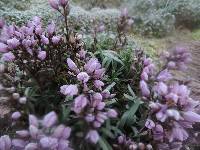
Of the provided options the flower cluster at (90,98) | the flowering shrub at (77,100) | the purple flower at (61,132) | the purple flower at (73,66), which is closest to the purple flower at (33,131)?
the flowering shrub at (77,100)

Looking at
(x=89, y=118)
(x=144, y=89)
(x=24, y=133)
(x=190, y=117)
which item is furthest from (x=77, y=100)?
(x=190, y=117)

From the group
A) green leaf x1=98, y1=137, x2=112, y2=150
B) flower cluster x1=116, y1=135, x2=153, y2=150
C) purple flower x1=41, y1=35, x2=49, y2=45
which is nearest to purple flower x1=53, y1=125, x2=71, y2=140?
green leaf x1=98, y1=137, x2=112, y2=150

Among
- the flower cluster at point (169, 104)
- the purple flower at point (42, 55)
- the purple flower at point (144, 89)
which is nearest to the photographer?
the flower cluster at point (169, 104)

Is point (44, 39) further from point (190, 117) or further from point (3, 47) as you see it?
point (190, 117)

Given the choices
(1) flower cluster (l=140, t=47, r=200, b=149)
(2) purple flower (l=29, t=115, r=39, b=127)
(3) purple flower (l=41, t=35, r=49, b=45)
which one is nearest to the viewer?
(2) purple flower (l=29, t=115, r=39, b=127)

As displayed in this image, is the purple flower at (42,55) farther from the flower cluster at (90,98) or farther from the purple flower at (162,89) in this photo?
the purple flower at (162,89)

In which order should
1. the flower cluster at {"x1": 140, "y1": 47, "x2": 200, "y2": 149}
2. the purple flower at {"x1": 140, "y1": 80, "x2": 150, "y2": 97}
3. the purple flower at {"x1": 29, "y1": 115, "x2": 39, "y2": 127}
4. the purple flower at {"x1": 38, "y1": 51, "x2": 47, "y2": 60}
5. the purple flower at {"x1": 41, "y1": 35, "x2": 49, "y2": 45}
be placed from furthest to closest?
the purple flower at {"x1": 41, "y1": 35, "x2": 49, "y2": 45}, the purple flower at {"x1": 38, "y1": 51, "x2": 47, "y2": 60}, the purple flower at {"x1": 140, "y1": 80, "x2": 150, "y2": 97}, the flower cluster at {"x1": 140, "y1": 47, "x2": 200, "y2": 149}, the purple flower at {"x1": 29, "y1": 115, "x2": 39, "y2": 127}

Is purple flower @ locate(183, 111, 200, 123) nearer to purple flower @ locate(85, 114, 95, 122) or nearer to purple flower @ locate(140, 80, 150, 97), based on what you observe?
purple flower @ locate(140, 80, 150, 97)

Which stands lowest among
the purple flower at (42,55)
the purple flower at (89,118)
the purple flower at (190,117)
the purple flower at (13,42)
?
the purple flower at (190,117)
